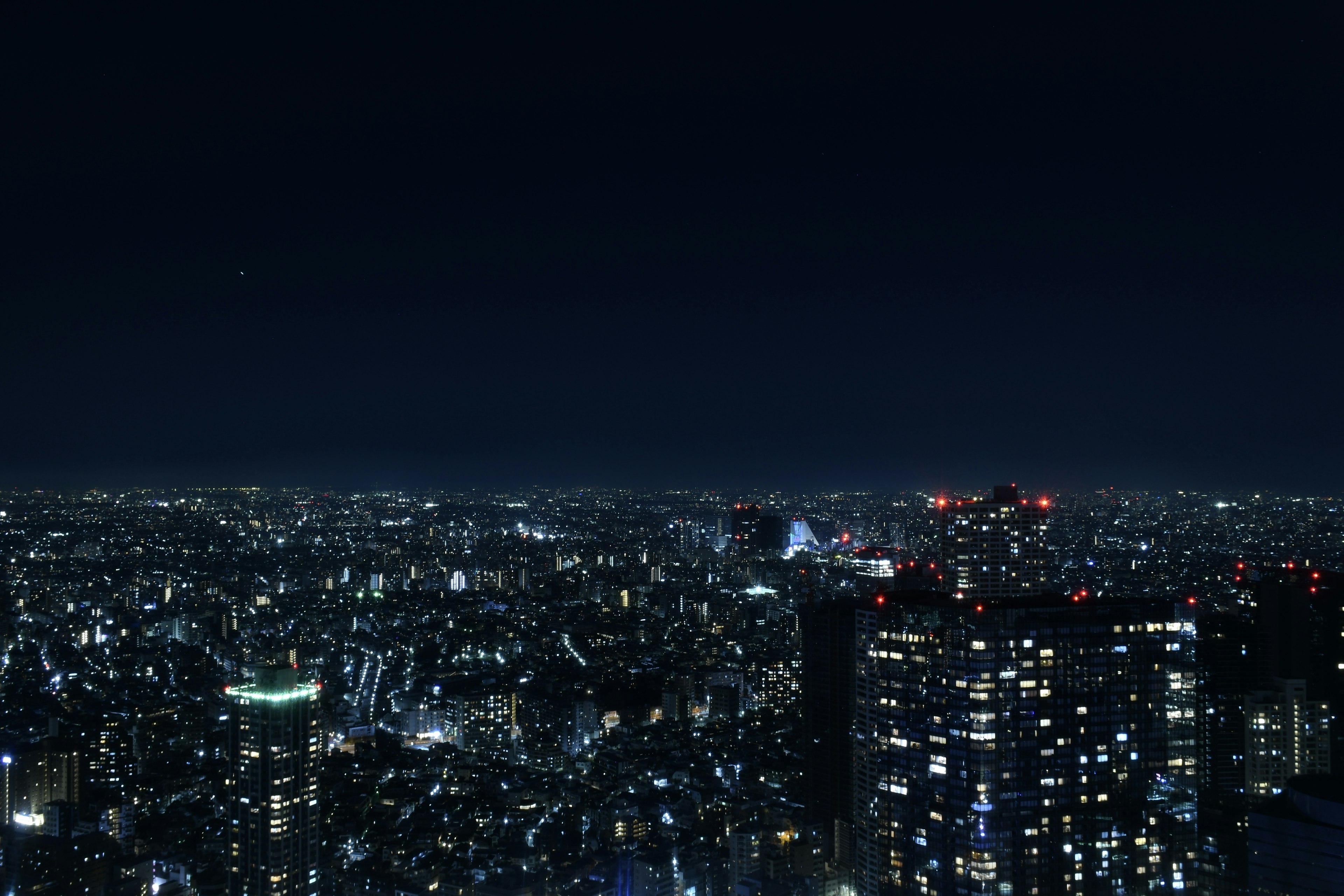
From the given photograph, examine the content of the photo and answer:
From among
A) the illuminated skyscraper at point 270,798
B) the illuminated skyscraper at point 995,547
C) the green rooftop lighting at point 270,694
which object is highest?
the illuminated skyscraper at point 995,547

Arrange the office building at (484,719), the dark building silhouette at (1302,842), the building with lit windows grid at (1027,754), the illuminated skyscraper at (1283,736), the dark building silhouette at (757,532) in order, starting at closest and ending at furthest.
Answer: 1. the dark building silhouette at (1302,842)
2. the building with lit windows grid at (1027,754)
3. the illuminated skyscraper at (1283,736)
4. the office building at (484,719)
5. the dark building silhouette at (757,532)

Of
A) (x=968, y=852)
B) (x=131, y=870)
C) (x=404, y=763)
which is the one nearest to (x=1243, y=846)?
(x=968, y=852)

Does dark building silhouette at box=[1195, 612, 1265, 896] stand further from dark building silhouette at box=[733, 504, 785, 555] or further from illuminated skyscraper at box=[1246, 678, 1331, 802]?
dark building silhouette at box=[733, 504, 785, 555]

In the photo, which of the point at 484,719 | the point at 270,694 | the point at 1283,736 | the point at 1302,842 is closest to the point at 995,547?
the point at 1283,736

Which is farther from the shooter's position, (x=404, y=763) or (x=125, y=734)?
(x=404, y=763)

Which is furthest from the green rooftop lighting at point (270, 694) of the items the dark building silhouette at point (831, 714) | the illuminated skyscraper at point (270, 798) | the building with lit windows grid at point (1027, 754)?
the dark building silhouette at point (831, 714)

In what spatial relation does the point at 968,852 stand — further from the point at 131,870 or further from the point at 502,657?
the point at 502,657

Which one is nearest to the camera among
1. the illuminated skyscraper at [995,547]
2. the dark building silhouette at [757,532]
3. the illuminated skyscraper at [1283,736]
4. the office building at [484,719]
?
the illuminated skyscraper at [1283,736]

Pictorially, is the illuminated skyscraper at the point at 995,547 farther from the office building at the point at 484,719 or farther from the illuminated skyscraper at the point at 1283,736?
the office building at the point at 484,719
